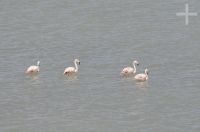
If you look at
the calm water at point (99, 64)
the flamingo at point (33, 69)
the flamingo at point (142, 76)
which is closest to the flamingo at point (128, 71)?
the calm water at point (99, 64)

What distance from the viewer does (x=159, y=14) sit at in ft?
138

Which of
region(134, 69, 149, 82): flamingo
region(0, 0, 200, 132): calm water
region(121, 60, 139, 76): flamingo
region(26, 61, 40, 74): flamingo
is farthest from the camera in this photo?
region(26, 61, 40, 74): flamingo

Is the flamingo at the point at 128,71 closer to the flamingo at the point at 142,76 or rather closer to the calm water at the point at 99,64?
the calm water at the point at 99,64

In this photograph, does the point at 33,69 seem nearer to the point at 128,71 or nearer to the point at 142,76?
the point at 128,71

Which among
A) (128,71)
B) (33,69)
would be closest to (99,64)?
(128,71)

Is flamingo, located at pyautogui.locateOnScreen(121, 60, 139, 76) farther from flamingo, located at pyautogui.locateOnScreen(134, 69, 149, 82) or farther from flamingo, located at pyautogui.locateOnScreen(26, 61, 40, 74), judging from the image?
flamingo, located at pyautogui.locateOnScreen(26, 61, 40, 74)

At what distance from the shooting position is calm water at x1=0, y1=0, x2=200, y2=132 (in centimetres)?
2897

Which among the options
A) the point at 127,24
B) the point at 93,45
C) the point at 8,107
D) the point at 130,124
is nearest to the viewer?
the point at 130,124

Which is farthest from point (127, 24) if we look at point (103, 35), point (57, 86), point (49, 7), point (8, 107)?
point (8, 107)

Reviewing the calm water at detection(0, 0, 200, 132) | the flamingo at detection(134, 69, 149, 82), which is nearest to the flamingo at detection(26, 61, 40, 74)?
the calm water at detection(0, 0, 200, 132)

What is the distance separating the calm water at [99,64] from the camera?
29.0m

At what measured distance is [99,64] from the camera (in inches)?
1380

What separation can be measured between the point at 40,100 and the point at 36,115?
176 cm

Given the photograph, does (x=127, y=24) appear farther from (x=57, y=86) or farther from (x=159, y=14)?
(x=57, y=86)
